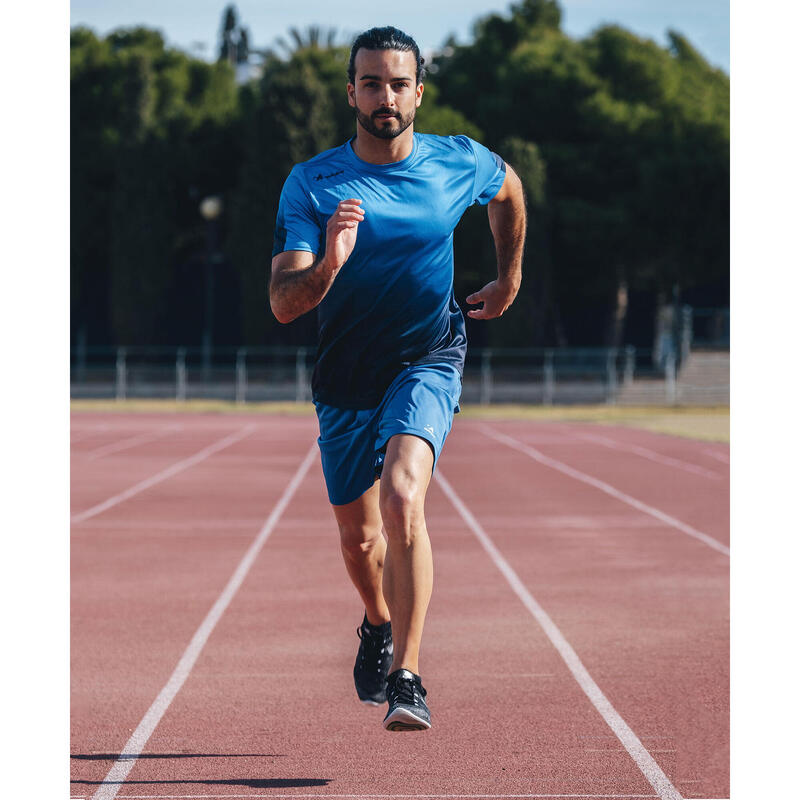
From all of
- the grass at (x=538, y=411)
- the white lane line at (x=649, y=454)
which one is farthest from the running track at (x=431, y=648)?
the grass at (x=538, y=411)

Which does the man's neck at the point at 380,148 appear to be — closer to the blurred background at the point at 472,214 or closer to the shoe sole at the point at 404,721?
the shoe sole at the point at 404,721

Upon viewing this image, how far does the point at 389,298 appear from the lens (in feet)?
12.5

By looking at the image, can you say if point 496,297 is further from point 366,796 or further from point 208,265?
point 208,265

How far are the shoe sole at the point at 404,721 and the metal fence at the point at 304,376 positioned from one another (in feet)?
100

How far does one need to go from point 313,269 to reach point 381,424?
0.64 m

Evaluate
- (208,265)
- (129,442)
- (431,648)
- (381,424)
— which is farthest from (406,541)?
(208,265)

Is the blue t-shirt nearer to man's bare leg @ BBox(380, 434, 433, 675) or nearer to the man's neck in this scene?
the man's neck

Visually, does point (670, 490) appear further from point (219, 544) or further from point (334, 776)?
point (334, 776)

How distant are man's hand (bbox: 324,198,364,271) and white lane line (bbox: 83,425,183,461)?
16562mm

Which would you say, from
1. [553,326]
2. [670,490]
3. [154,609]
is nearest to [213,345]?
[553,326]

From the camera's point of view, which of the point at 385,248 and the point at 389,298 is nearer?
the point at 385,248

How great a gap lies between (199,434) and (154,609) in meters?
16.8

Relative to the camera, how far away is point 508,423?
28797 millimetres

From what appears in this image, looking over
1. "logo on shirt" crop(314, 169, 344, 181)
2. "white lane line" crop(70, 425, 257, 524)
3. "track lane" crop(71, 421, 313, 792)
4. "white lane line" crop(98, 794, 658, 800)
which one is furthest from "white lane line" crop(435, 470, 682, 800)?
"white lane line" crop(70, 425, 257, 524)
